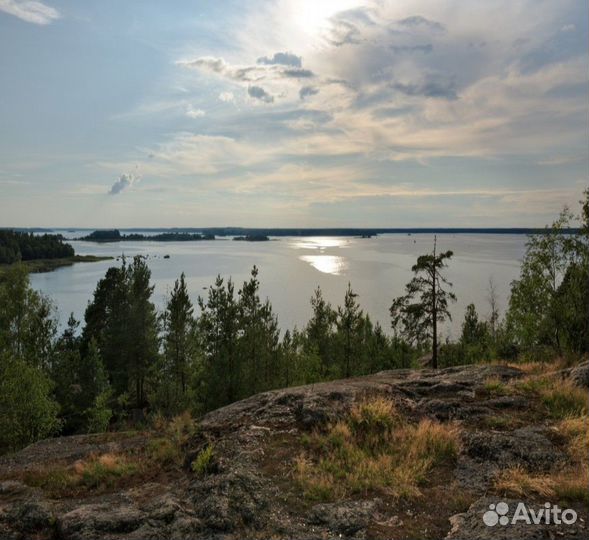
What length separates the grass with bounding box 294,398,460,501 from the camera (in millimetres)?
8844

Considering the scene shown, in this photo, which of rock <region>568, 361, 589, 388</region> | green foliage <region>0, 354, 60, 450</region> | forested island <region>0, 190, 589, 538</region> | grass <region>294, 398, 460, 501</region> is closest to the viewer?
forested island <region>0, 190, 589, 538</region>

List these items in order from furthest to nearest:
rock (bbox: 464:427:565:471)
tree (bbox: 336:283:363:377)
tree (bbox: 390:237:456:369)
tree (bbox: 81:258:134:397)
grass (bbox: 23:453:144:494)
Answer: tree (bbox: 336:283:363:377), tree (bbox: 81:258:134:397), tree (bbox: 390:237:456:369), grass (bbox: 23:453:144:494), rock (bbox: 464:427:565:471)

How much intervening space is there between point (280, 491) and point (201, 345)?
26.8m

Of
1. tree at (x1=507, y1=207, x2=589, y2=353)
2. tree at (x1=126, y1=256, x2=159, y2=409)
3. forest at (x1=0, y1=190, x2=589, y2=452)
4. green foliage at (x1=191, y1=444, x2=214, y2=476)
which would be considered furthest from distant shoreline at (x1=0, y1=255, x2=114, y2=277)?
green foliage at (x1=191, y1=444, x2=214, y2=476)

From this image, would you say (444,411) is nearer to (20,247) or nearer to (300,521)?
(300,521)

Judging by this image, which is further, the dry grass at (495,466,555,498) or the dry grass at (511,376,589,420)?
the dry grass at (511,376,589,420)

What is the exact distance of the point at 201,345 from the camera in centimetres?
3462

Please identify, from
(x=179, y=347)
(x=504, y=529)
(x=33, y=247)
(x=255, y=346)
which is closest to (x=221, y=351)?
(x=255, y=346)

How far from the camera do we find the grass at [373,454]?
8844mm

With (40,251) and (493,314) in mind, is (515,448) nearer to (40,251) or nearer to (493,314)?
(493,314)

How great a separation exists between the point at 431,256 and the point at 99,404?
26562 millimetres

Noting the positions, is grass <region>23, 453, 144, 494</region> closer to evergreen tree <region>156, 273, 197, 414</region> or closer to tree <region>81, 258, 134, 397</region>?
evergreen tree <region>156, 273, 197, 414</region>

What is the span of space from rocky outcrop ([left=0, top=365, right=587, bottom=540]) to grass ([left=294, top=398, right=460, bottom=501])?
1.05 ft

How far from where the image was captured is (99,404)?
29.3 metres
